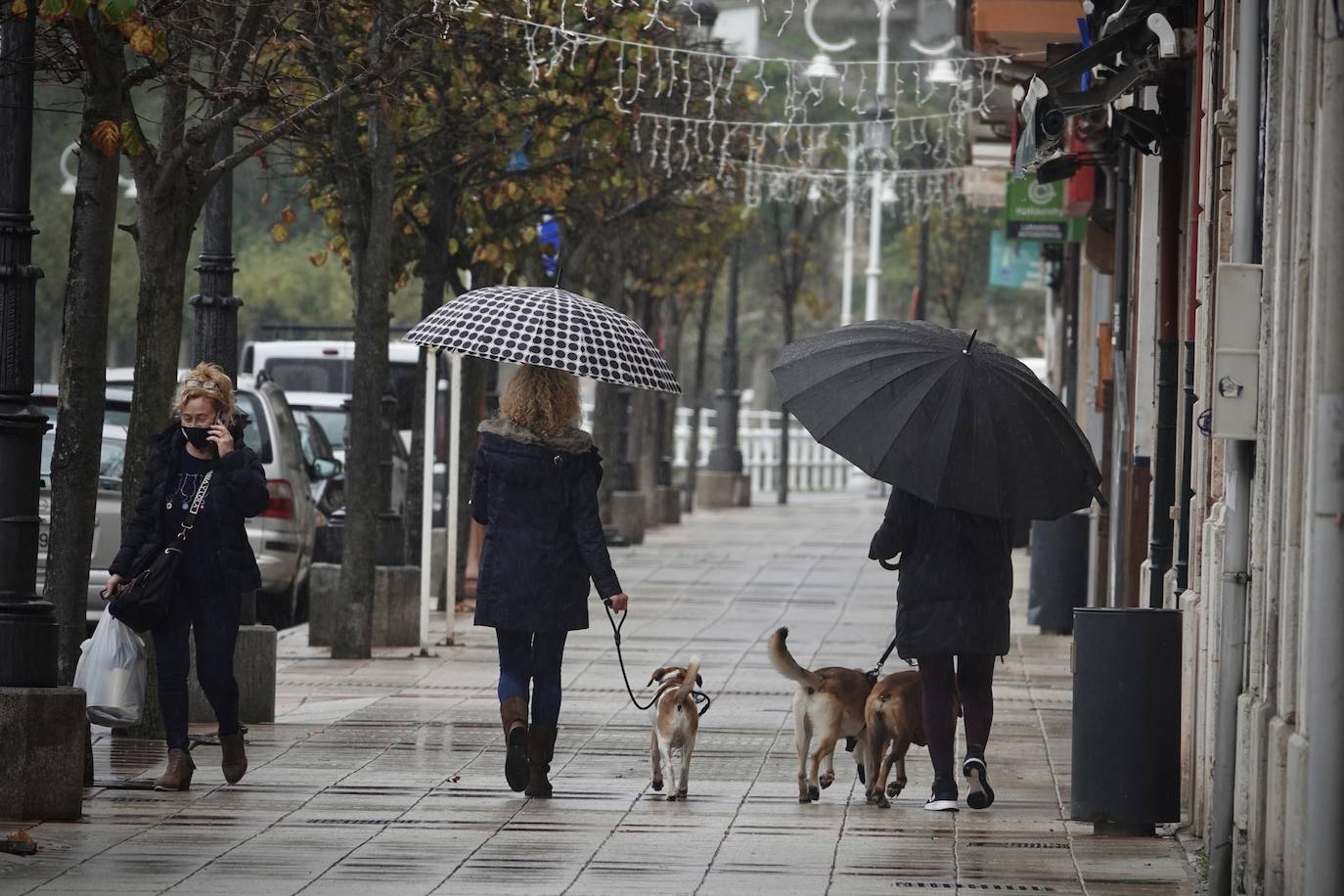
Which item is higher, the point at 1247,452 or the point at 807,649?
the point at 1247,452

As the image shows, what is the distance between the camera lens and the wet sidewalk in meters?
7.84

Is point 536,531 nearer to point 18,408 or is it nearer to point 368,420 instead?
point 18,408

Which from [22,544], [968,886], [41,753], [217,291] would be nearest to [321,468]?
[217,291]

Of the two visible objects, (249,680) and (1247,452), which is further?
(249,680)

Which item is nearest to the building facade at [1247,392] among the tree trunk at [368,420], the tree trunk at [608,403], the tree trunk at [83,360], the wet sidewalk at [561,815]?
the wet sidewalk at [561,815]

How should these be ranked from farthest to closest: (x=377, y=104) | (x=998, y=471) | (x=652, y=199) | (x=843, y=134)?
(x=843, y=134)
(x=652, y=199)
(x=377, y=104)
(x=998, y=471)

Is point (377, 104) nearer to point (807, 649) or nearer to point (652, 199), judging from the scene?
point (807, 649)

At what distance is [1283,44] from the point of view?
7.15m

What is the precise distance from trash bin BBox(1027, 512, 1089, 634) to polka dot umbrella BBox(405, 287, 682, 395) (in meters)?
8.37

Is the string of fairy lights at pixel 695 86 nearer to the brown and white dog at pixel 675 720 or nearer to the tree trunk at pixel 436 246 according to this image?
the tree trunk at pixel 436 246

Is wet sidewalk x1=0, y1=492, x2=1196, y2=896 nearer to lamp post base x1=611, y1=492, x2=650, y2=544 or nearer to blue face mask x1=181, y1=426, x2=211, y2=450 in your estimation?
blue face mask x1=181, y1=426, x2=211, y2=450

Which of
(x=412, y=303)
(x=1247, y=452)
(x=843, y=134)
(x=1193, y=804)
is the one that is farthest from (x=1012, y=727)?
(x=843, y=134)

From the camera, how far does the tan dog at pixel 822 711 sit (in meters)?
9.43

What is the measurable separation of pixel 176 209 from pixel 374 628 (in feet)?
19.4
